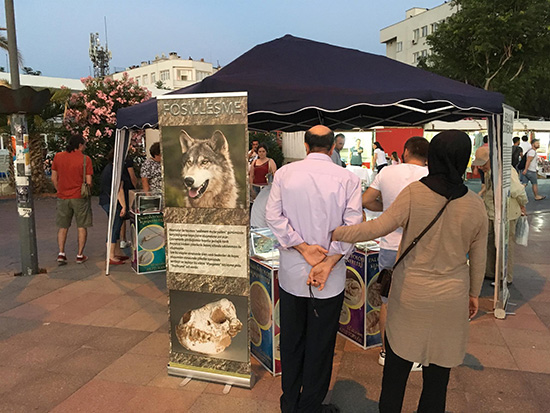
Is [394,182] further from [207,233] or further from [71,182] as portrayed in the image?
[71,182]

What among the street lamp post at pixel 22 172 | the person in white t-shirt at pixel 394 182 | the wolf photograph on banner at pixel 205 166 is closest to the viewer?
the wolf photograph on banner at pixel 205 166

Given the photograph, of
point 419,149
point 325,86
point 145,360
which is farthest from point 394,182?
point 145,360

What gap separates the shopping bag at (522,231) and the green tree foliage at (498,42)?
1618cm

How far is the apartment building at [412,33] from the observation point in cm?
5275

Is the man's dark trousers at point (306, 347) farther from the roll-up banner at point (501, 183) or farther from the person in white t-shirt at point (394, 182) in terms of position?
the roll-up banner at point (501, 183)

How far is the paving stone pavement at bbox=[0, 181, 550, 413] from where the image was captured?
2.92 meters

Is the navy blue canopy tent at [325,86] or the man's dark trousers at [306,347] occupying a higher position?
the navy blue canopy tent at [325,86]

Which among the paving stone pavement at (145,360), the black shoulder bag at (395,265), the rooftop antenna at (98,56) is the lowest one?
the paving stone pavement at (145,360)

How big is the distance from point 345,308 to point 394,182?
1329 mm

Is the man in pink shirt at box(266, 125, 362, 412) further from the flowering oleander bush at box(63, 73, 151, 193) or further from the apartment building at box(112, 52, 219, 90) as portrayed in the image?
the apartment building at box(112, 52, 219, 90)

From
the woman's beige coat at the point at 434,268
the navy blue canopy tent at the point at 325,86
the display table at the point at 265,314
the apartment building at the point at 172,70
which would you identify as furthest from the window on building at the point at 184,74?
the woman's beige coat at the point at 434,268

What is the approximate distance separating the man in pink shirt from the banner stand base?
56 centimetres

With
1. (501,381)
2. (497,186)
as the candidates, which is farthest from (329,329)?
(497,186)

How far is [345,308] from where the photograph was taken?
383 centimetres
